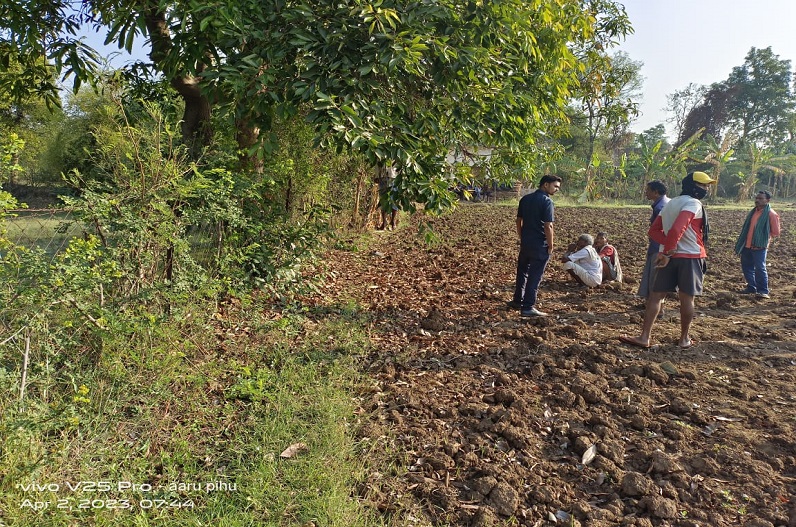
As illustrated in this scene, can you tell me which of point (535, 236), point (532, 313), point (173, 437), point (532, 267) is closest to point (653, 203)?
point (535, 236)

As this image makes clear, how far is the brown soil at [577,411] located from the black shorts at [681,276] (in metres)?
0.62

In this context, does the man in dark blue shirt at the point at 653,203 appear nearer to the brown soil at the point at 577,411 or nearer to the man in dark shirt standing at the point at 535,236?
the brown soil at the point at 577,411

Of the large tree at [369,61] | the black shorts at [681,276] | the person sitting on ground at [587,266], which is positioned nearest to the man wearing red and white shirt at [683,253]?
the black shorts at [681,276]

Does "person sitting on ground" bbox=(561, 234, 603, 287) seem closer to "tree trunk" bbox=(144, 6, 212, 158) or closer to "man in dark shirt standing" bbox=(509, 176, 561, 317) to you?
"man in dark shirt standing" bbox=(509, 176, 561, 317)

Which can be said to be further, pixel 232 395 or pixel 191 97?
pixel 191 97

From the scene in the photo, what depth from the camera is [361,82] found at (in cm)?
362

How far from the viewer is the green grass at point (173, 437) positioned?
2273 millimetres

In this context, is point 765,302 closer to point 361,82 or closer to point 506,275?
point 506,275

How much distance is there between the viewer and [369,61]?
357 centimetres

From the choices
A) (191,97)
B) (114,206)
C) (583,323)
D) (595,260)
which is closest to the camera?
(114,206)

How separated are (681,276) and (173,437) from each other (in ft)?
14.7

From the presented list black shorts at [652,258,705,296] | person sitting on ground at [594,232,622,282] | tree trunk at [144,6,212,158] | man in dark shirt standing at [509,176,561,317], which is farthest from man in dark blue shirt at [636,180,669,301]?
tree trunk at [144,6,212,158]

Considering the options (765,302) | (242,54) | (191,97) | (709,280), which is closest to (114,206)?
(242,54)

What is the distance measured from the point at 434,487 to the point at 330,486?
599mm
